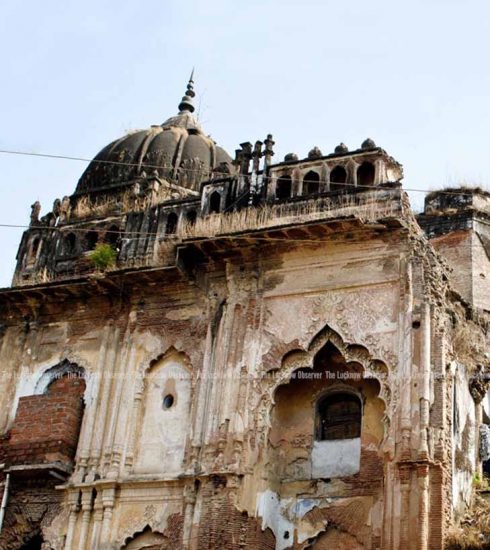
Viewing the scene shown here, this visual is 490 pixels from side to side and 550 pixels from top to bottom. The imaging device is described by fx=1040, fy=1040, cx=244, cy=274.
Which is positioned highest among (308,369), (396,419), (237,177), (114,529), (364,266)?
(237,177)

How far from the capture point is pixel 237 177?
18.8 meters

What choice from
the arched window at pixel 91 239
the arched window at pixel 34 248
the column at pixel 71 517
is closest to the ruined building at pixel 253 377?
the column at pixel 71 517

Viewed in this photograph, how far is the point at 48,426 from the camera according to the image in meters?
17.8

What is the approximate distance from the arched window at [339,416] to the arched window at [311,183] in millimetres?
3716

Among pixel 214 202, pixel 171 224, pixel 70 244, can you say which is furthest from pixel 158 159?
pixel 214 202

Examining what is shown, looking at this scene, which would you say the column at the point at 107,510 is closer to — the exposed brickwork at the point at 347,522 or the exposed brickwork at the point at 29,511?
the exposed brickwork at the point at 29,511

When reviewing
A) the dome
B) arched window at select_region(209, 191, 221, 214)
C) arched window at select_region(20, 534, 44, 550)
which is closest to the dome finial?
the dome

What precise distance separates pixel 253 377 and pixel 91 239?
5608 mm

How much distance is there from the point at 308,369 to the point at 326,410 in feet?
2.42

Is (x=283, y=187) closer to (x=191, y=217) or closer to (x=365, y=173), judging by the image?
(x=365, y=173)

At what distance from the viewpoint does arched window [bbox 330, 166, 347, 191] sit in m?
18.0

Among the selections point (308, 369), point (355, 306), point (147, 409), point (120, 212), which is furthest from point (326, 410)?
point (120, 212)

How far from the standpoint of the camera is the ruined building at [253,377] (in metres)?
15.5

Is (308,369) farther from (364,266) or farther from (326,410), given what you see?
(364,266)
